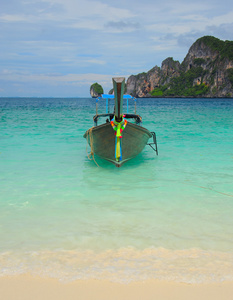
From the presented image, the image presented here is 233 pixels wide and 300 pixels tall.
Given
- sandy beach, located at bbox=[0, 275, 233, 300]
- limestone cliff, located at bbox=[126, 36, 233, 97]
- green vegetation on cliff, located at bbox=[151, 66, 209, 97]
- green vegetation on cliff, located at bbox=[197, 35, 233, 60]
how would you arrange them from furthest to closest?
green vegetation on cliff, located at bbox=[151, 66, 209, 97] → green vegetation on cliff, located at bbox=[197, 35, 233, 60] → limestone cliff, located at bbox=[126, 36, 233, 97] → sandy beach, located at bbox=[0, 275, 233, 300]

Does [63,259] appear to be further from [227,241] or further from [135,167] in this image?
[135,167]

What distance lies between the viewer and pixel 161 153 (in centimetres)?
1198

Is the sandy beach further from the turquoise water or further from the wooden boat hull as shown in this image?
the wooden boat hull

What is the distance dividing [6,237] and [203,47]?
202008mm

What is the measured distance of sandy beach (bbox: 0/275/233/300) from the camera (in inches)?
120

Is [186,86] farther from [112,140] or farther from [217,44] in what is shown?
[112,140]

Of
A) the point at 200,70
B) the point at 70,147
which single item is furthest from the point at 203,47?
the point at 70,147

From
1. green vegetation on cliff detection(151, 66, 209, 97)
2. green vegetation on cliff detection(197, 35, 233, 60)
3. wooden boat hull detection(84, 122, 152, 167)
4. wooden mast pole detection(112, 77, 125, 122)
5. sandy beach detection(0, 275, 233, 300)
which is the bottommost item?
sandy beach detection(0, 275, 233, 300)

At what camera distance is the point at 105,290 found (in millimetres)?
3164

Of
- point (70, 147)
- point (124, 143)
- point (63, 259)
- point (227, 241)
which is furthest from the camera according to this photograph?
point (70, 147)

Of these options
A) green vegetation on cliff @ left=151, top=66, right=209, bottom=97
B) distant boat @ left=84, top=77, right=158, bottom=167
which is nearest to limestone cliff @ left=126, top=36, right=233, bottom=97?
green vegetation on cliff @ left=151, top=66, right=209, bottom=97

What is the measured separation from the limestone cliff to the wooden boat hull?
149m

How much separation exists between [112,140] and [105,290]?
232 inches

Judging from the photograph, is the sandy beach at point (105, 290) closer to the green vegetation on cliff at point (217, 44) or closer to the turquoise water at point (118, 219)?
the turquoise water at point (118, 219)
